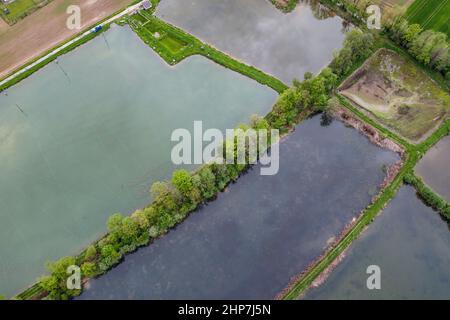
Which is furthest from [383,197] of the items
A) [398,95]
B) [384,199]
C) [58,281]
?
[58,281]

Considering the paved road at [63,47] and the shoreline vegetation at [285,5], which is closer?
the paved road at [63,47]

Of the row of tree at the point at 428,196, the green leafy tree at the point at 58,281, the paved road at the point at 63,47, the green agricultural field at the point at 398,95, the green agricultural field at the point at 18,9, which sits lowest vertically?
the green leafy tree at the point at 58,281

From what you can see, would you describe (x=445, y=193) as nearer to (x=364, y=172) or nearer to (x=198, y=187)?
(x=364, y=172)

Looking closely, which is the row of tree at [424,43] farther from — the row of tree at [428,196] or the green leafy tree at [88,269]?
the green leafy tree at [88,269]

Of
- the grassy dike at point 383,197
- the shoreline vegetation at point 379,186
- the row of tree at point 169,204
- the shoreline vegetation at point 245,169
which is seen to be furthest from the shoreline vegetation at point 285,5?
the shoreline vegetation at point 379,186

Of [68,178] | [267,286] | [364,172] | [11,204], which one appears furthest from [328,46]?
[11,204]

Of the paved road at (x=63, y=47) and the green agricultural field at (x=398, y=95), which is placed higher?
the paved road at (x=63, y=47)

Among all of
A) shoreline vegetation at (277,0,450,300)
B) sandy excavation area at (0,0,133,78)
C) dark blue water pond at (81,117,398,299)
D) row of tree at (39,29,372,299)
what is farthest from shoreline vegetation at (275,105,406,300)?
sandy excavation area at (0,0,133,78)
